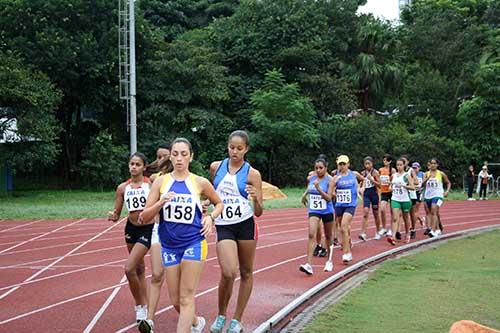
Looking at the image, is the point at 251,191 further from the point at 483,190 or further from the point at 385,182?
the point at 483,190

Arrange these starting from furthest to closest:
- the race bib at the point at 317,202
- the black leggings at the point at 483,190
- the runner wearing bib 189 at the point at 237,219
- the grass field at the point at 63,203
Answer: the black leggings at the point at 483,190
the grass field at the point at 63,203
the race bib at the point at 317,202
the runner wearing bib 189 at the point at 237,219

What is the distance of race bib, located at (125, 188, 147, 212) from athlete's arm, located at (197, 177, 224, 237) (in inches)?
57.3

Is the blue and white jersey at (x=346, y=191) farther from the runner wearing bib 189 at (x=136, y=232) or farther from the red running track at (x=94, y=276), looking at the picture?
the runner wearing bib 189 at (x=136, y=232)

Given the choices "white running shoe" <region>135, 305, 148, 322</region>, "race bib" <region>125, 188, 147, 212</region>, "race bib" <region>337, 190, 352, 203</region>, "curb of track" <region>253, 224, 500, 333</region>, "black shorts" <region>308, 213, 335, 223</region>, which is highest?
"race bib" <region>125, 188, 147, 212</region>

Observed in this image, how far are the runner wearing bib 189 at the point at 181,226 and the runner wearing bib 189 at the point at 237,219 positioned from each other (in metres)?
0.71

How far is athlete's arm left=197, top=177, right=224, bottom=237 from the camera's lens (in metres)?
5.36

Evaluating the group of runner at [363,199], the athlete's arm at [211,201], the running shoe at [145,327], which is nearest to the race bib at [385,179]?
the group of runner at [363,199]

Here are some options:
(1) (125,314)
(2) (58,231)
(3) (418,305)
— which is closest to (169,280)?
(1) (125,314)

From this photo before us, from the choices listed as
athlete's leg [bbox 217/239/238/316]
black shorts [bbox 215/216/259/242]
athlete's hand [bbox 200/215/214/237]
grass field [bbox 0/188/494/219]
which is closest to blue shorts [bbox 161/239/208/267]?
athlete's hand [bbox 200/215/214/237]

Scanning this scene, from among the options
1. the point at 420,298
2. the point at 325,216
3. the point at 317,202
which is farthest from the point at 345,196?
the point at 420,298

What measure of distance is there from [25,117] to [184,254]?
2291 centimetres

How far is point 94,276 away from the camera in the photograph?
994 centimetres

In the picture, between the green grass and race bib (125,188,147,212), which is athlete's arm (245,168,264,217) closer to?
race bib (125,188,147,212)

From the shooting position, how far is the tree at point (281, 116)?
33.0 meters
